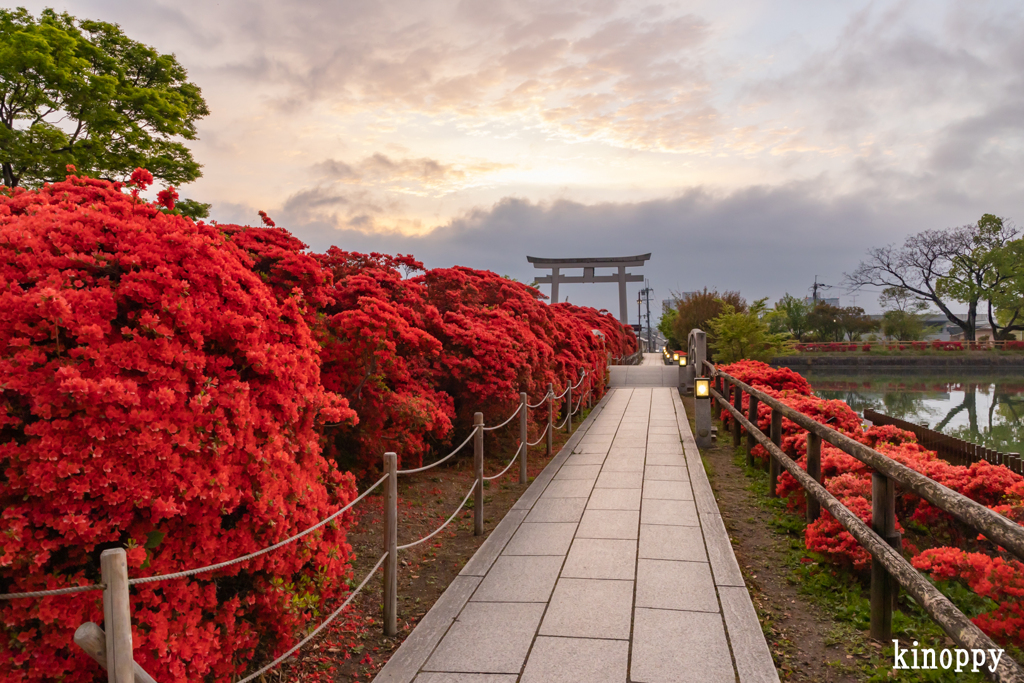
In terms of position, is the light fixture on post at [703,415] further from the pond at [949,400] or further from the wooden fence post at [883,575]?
the pond at [949,400]

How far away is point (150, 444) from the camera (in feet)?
7.72

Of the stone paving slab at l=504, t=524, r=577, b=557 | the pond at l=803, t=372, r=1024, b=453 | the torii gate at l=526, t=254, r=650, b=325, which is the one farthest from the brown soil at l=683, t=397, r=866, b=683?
the torii gate at l=526, t=254, r=650, b=325

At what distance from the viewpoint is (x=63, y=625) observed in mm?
2102

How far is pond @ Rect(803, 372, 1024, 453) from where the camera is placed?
15289 mm

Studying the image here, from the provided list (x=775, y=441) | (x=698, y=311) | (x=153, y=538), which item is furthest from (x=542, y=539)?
(x=698, y=311)

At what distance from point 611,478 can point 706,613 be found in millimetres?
3332

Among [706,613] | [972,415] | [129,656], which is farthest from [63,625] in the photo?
[972,415]

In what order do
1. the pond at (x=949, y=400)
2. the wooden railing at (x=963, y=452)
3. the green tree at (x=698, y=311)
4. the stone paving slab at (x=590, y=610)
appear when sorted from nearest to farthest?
1. the stone paving slab at (x=590, y=610)
2. the wooden railing at (x=963, y=452)
3. the pond at (x=949, y=400)
4. the green tree at (x=698, y=311)

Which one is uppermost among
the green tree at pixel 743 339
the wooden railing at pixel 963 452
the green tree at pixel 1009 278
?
the green tree at pixel 1009 278

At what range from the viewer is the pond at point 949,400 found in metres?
15.3

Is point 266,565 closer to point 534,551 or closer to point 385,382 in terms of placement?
point 534,551

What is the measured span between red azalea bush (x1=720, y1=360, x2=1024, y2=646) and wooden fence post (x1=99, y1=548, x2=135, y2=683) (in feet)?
11.5

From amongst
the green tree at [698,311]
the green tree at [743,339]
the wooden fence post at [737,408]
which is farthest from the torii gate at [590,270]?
the wooden fence post at [737,408]

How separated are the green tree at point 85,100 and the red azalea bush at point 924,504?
55.7ft
